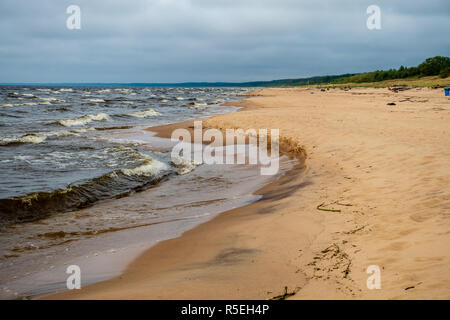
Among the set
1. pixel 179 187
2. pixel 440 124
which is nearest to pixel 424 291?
pixel 179 187

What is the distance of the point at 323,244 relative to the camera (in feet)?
13.7

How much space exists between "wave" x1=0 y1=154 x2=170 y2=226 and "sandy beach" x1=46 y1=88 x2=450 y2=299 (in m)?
2.98

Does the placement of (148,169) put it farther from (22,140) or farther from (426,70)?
(426,70)

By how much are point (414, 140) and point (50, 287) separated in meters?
9.61

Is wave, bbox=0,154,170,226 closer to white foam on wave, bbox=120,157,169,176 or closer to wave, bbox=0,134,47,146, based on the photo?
white foam on wave, bbox=120,157,169,176

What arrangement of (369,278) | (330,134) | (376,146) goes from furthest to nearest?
(330,134)
(376,146)
(369,278)

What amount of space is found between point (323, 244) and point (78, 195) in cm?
536

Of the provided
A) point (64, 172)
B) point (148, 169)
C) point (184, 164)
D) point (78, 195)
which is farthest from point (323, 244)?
point (64, 172)

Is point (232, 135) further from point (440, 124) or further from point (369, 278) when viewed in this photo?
point (369, 278)

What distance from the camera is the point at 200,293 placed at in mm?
3176

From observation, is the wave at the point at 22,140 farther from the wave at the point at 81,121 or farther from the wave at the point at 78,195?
the wave at the point at 78,195

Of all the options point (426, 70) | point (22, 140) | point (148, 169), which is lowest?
point (148, 169)

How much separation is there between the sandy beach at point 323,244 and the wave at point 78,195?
298 centimetres

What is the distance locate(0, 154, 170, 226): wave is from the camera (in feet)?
20.5
